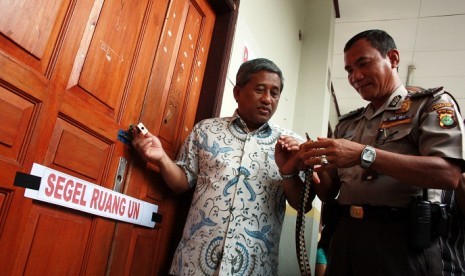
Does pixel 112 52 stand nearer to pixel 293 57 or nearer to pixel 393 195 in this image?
pixel 393 195

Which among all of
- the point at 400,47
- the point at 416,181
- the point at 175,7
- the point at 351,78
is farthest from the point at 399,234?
the point at 400,47

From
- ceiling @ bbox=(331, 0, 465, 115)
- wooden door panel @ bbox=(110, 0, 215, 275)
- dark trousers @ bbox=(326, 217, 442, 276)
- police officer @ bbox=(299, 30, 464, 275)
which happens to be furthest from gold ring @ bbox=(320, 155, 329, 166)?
ceiling @ bbox=(331, 0, 465, 115)

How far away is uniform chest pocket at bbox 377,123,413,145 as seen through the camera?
1077 millimetres

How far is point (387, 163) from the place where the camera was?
0.97m

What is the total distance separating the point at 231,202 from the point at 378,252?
0.51 metres

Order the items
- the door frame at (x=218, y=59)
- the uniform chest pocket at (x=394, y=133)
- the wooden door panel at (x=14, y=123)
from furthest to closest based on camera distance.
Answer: the door frame at (x=218, y=59) → the uniform chest pocket at (x=394, y=133) → the wooden door panel at (x=14, y=123)

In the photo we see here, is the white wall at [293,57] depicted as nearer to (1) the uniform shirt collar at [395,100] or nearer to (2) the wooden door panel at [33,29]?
(1) the uniform shirt collar at [395,100]

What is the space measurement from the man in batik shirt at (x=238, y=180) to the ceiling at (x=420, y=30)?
2.68m

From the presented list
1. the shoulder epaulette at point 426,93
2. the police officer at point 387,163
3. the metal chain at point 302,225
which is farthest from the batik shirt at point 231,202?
the shoulder epaulette at point 426,93

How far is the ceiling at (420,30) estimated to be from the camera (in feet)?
Result: 11.4

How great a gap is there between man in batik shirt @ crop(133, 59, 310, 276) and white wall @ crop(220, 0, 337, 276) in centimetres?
39

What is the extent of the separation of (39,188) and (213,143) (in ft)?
2.17

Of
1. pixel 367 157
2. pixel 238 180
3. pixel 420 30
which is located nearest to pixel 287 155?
pixel 238 180

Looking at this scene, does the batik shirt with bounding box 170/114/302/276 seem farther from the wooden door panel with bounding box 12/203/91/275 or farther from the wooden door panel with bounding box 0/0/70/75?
the wooden door panel with bounding box 0/0/70/75
